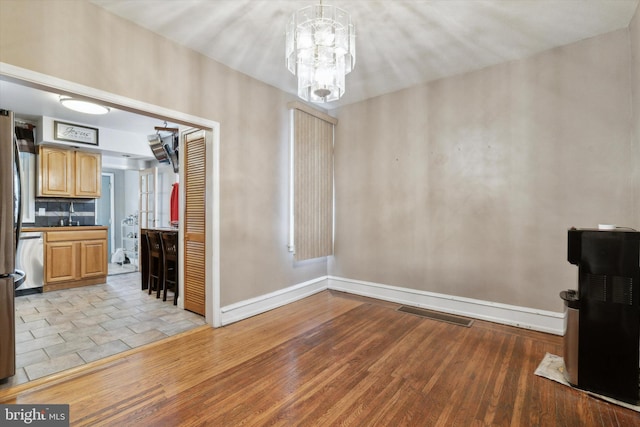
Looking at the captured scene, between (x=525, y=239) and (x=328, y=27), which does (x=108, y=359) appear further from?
(x=525, y=239)

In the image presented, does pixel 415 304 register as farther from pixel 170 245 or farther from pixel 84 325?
pixel 84 325

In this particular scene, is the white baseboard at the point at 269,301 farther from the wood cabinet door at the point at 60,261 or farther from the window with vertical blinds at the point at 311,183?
the wood cabinet door at the point at 60,261

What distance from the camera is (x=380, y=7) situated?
231 cm

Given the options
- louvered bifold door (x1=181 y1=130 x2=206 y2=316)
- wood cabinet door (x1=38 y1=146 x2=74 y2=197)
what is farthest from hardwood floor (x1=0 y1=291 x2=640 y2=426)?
wood cabinet door (x1=38 y1=146 x2=74 y2=197)

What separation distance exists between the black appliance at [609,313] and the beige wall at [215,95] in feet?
10.1

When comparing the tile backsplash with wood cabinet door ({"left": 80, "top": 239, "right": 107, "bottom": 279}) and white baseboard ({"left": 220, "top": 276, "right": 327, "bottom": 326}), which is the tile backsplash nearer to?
wood cabinet door ({"left": 80, "top": 239, "right": 107, "bottom": 279})

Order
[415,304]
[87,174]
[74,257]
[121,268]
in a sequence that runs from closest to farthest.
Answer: [415,304], [74,257], [87,174], [121,268]

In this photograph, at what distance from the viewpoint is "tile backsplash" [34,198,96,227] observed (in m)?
5.09

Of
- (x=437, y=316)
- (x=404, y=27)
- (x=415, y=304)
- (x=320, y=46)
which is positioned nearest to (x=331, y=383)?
(x=437, y=316)

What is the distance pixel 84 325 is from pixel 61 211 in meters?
3.31

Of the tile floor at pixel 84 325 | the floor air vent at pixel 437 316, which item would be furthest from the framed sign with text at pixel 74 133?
the floor air vent at pixel 437 316

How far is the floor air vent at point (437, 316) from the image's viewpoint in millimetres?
3285

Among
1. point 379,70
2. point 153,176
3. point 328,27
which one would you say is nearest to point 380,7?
point 328,27

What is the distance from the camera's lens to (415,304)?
3.86 meters
